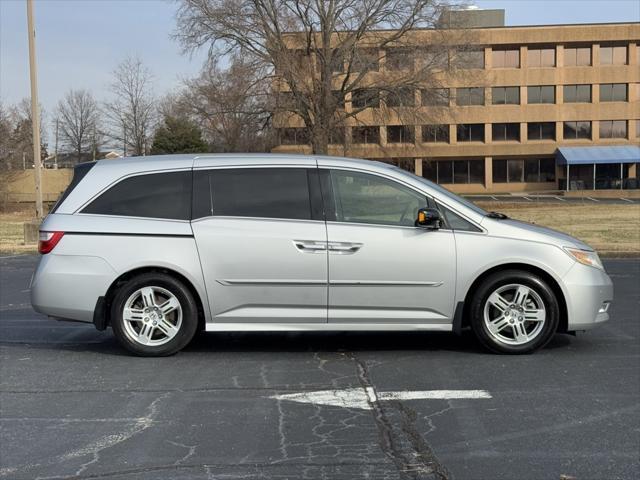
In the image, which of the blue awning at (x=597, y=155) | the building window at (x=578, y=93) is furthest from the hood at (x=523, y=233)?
the building window at (x=578, y=93)

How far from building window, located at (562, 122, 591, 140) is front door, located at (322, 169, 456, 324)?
6393cm

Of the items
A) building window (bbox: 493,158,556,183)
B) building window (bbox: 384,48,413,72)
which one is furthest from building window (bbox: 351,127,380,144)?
building window (bbox: 493,158,556,183)

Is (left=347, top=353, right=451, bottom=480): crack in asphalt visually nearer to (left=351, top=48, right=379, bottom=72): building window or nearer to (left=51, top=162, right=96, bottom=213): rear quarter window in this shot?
(left=51, top=162, right=96, bottom=213): rear quarter window

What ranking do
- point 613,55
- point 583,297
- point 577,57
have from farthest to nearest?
1. point 577,57
2. point 613,55
3. point 583,297

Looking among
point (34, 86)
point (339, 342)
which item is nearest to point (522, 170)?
point (34, 86)

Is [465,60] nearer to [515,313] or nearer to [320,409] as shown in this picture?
[515,313]

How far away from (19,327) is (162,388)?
3.50m

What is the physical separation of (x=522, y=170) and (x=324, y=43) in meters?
35.4

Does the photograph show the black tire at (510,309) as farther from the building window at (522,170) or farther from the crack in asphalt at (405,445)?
the building window at (522,170)

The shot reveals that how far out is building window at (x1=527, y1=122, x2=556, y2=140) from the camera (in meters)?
66.8

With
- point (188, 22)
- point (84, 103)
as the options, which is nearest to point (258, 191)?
point (188, 22)

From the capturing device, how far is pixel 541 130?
66.9 meters

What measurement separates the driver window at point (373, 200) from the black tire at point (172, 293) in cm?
157

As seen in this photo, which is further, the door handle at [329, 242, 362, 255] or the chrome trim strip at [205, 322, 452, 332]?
the chrome trim strip at [205, 322, 452, 332]
